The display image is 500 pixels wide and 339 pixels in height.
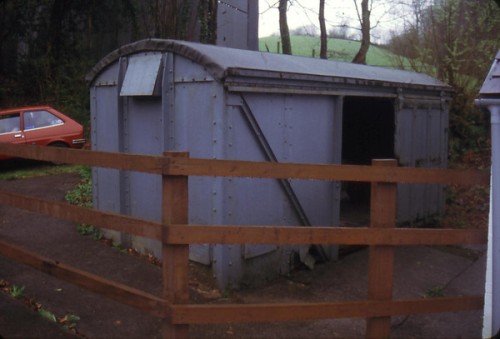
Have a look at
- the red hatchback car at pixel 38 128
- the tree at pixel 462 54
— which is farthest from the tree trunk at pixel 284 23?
the red hatchback car at pixel 38 128

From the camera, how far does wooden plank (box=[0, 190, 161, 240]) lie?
3.46m

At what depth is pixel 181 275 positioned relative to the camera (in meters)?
3.44

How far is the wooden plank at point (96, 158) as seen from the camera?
3465 millimetres

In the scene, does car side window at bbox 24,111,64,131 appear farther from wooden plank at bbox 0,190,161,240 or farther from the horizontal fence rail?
the horizontal fence rail

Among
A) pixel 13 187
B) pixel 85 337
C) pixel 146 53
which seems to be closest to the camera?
pixel 85 337

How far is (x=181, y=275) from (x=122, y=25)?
20.1 m

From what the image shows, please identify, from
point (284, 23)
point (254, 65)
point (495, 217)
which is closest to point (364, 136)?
point (254, 65)

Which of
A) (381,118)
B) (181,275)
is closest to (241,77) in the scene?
(181,275)

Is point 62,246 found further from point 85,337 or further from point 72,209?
point 72,209

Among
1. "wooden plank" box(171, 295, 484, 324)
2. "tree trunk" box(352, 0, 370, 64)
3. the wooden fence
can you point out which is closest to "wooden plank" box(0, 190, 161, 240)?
the wooden fence

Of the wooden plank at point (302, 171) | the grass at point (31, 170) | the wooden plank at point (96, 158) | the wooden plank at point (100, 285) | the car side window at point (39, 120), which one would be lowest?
the grass at point (31, 170)

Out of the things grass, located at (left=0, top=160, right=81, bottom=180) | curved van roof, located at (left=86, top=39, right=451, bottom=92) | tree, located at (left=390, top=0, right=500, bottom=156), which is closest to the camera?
curved van roof, located at (left=86, top=39, right=451, bottom=92)

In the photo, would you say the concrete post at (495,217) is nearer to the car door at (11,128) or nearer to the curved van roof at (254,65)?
the curved van roof at (254,65)

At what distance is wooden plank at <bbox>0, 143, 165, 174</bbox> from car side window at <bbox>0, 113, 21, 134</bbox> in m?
10.5
